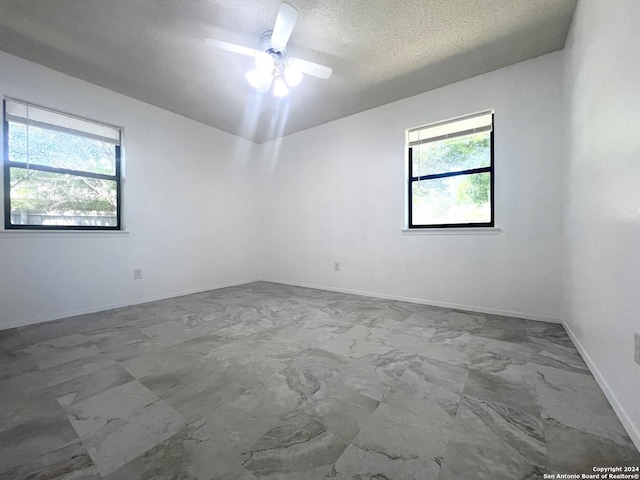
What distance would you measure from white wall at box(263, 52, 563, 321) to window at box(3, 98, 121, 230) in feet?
7.86

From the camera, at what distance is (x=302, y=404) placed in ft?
4.35

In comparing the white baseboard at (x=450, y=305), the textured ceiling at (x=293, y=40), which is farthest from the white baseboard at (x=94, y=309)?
the textured ceiling at (x=293, y=40)

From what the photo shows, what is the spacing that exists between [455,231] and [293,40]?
2.58 meters

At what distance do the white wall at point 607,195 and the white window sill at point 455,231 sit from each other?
71 cm

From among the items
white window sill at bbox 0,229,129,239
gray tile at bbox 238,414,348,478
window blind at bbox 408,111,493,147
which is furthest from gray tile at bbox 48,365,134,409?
window blind at bbox 408,111,493,147

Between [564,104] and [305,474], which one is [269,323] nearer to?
[305,474]

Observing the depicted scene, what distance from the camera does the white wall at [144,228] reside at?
2594 millimetres

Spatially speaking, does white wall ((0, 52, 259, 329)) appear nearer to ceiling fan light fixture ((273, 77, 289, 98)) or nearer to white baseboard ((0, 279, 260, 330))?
white baseboard ((0, 279, 260, 330))

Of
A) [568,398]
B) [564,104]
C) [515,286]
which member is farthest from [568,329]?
[564,104]

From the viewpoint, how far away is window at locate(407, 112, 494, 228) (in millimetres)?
2895

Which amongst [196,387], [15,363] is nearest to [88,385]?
[196,387]

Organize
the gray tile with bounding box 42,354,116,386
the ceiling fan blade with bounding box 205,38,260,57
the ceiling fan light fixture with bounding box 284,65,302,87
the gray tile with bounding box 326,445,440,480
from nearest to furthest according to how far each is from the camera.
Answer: the gray tile with bounding box 326,445,440,480 < the gray tile with bounding box 42,354,116,386 < the ceiling fan blade with bounding box 205,38,260,57 < the ceiling fan light fixture with bounding box 284,65,302,87

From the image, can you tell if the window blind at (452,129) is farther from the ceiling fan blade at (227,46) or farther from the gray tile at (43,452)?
the gray tile at (43,452)

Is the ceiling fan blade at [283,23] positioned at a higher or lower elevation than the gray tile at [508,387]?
higher
